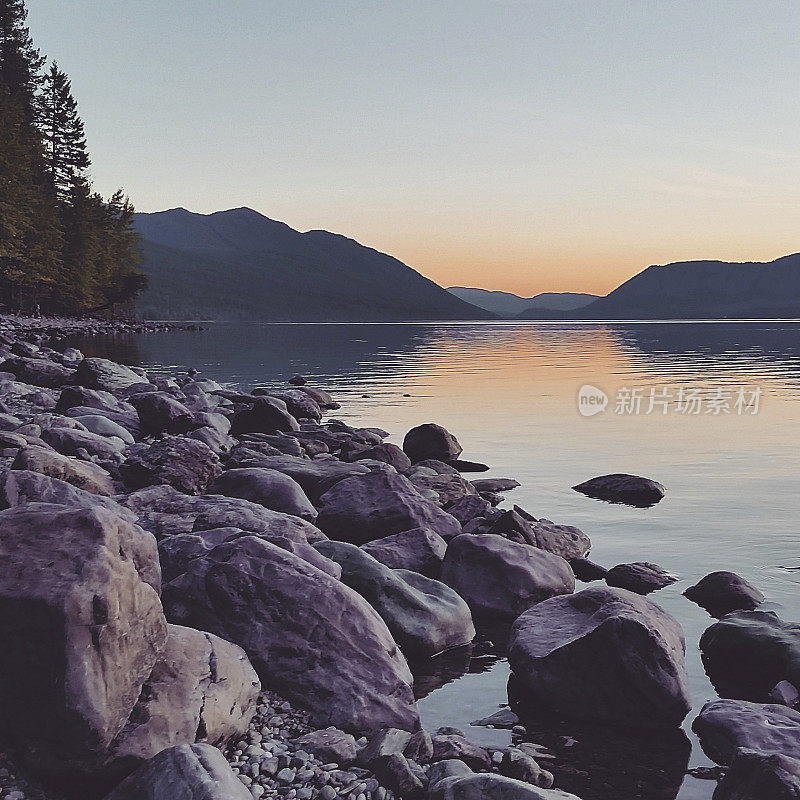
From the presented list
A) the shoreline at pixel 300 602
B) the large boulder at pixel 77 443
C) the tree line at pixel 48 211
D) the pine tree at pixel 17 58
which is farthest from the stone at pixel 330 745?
the pine tree at pixel 17 58

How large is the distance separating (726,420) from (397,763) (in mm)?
20192

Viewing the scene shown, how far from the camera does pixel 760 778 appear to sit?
455 centimetres

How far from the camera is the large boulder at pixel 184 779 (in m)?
3.96

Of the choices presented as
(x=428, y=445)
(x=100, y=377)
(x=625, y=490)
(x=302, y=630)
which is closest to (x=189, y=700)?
(x=302, y=630)

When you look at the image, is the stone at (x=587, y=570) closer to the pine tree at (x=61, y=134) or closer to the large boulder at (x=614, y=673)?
the large boulder at (x=614, y=673)

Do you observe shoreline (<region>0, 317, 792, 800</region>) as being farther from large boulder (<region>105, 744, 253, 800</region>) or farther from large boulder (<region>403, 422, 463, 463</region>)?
large boulder (<region>403, 422, 463, 463</region>)

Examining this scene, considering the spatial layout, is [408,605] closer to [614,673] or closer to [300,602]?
[300,602]

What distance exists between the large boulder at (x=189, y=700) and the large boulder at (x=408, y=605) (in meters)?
1.70

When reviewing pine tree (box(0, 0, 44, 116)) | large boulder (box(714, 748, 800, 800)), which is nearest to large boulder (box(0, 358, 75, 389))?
large boulder (box(714, 748, 800, 800))

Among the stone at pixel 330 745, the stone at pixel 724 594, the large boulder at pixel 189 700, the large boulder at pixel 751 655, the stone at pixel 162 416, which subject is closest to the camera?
the large boulder at pixel 189 700

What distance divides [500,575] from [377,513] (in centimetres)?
205

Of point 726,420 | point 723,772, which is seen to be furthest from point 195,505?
point 726,420

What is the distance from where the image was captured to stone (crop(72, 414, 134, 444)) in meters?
13.5

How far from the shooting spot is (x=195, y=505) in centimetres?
873
